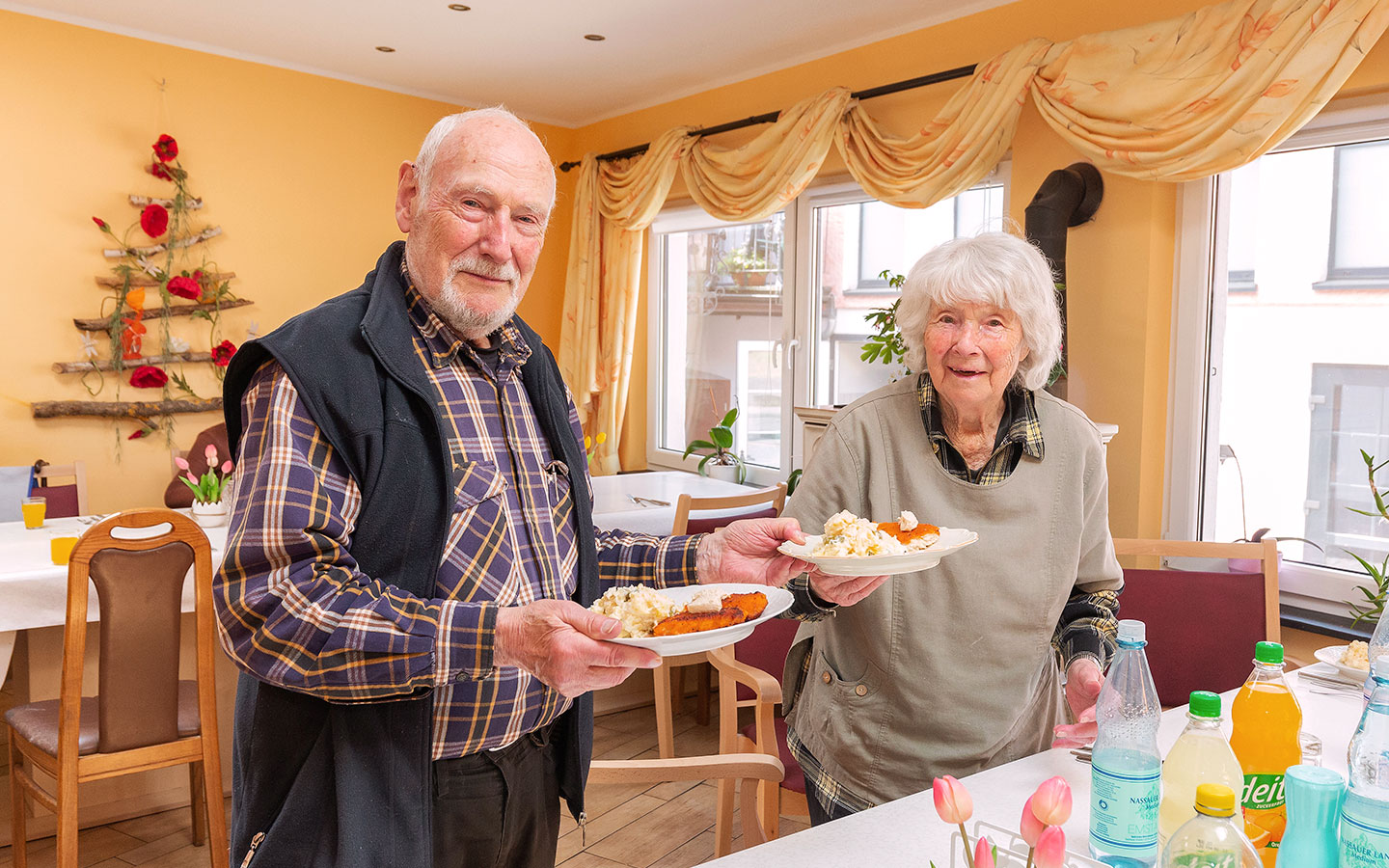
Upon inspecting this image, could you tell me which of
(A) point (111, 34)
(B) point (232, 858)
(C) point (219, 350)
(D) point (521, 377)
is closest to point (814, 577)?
(D) point (521, 377)

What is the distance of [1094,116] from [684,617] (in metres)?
2.67

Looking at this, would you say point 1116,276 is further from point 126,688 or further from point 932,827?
point 126,688

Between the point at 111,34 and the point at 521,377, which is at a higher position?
the point at 111,34

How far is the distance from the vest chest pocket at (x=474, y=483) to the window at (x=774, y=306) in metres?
2.94

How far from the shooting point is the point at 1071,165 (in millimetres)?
3379

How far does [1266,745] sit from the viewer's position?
1071 millimetres

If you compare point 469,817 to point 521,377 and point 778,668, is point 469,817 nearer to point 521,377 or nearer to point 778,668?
point 521,377

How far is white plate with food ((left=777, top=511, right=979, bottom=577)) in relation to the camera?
1.26 m

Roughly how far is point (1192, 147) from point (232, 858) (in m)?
2.93

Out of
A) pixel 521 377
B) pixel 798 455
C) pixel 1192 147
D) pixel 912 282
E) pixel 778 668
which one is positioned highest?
pixel 1192 147

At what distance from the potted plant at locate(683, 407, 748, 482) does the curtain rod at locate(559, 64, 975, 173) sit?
1423 mm

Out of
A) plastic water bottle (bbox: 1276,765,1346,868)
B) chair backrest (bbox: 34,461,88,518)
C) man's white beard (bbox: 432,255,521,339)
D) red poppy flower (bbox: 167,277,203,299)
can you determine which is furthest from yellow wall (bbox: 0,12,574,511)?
plastic water bottle (bbox: 1276,765,1346,868)

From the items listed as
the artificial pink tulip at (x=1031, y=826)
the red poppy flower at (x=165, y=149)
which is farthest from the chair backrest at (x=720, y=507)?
the red poppy flower at (x=165, y=149)

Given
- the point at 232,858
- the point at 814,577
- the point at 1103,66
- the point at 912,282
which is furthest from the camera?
the point at 1103,66
